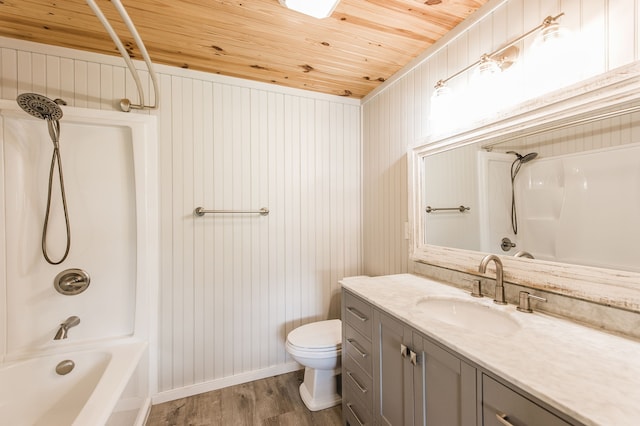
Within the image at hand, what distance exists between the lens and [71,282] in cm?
162

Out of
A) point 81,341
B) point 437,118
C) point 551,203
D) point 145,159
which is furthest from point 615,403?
point 81,341

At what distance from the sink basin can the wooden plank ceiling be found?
4.90 feet

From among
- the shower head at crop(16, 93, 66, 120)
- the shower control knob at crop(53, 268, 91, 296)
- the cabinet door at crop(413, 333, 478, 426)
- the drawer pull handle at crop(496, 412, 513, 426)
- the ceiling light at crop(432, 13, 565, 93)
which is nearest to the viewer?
the drawer pull handle at crop(496, 412, 513, 426)

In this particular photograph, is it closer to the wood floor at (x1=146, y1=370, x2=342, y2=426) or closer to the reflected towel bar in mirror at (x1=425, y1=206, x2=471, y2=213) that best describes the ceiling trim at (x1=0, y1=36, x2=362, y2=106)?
the reflected towel bar in mirror at (x1=425, y1=206, x2=471, y2=213)

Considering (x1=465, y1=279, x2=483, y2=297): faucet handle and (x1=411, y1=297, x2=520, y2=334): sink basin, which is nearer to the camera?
(x1=411, y1=297, x2=520, y2=334): sink basin

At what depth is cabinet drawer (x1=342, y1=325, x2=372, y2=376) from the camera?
132cm

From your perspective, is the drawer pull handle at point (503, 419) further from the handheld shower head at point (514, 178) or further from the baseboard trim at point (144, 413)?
the baseboard trim at point (144, 413)

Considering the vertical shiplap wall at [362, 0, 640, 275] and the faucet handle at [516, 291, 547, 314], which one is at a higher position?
the vertical shiplap wall at [362, 0, 640, 275]

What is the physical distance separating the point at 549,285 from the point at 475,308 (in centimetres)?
31

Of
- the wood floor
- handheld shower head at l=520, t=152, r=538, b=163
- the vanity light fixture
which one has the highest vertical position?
the vanity light fixture

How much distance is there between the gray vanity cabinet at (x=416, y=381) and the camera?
82 centimetres

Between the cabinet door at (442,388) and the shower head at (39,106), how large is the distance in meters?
2.09

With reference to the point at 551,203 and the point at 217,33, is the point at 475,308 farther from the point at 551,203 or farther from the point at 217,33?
the point at 217,33

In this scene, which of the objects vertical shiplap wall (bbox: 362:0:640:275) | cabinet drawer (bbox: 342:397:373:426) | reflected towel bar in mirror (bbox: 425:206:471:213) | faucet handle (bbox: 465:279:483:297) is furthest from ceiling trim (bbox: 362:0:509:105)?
cabinet drawer (bbox: 342:397:373:426)
